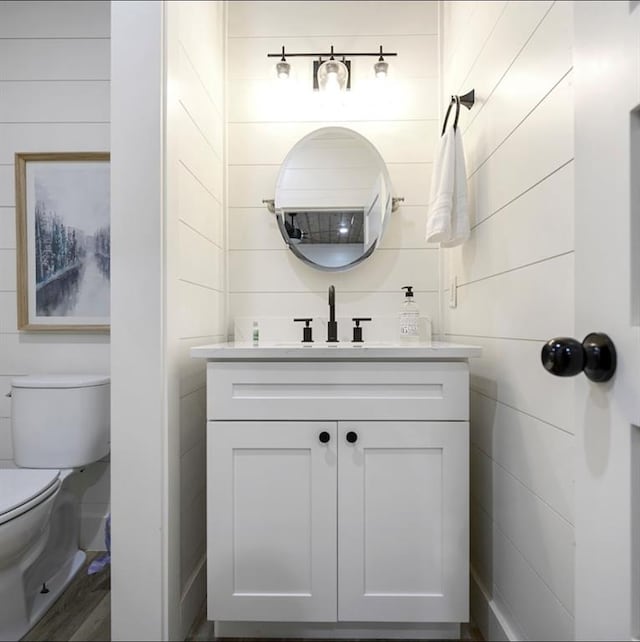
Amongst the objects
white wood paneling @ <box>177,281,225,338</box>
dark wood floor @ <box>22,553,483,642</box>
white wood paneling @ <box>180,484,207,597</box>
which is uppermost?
white wood paneling @ <box>177,281,225,338</box>

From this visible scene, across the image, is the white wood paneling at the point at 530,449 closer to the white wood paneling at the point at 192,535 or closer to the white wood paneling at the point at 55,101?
the white wood paneling at the point at 192,535

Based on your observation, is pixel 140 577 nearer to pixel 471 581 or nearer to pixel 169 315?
pixel 169 315

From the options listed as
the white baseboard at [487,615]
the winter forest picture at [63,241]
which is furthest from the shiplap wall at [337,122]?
the white baseboard at [487,615]

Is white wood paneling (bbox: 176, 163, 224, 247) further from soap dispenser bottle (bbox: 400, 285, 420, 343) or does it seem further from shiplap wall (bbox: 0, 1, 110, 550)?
soap dispenser bottle (bbox: 400, 285, 420, 343)

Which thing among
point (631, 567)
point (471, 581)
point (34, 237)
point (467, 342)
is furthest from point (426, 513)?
point (34, 237)

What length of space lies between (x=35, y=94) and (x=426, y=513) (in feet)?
5.61

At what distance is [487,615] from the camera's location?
1177 mm

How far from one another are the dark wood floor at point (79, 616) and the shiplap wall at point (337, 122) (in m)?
1.06

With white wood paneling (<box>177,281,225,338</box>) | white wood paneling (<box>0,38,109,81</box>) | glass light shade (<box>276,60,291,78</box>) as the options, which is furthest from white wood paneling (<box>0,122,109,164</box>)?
glass light shade (<box>276,60,291,78</box>)

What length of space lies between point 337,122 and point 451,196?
2.25 ft

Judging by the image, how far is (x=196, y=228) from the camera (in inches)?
53.1

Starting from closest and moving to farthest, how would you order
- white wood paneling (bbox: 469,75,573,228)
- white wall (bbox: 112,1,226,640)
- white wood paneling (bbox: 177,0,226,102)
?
white wood paneling (bbox: 469,75,573,228)
white wall (bbox: 112,1,226,640)
white wood paneling (bbox: 177,0,226,102)

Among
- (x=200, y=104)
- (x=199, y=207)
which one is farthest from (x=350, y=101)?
(x=199, y=207)

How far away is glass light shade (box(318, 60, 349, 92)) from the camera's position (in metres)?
1.60
